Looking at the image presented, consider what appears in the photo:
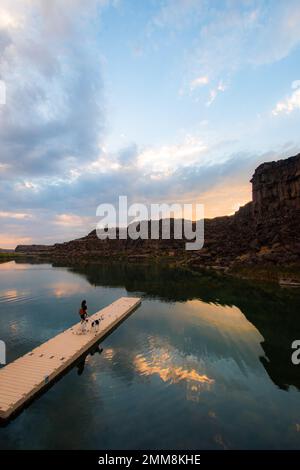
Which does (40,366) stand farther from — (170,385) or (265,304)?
(265,304)

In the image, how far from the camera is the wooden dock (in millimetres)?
13367

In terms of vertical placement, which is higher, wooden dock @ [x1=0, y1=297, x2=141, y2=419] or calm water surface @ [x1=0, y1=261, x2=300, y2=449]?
wooden dock @ [x1=0, y1=297, x2=141, y2=419]

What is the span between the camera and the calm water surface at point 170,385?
1159cm

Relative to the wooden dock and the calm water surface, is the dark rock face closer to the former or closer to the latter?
the calm water surface

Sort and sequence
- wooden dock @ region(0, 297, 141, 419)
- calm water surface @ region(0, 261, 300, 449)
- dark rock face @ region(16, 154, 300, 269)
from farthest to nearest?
dark rock face @ region(16, 154, 300, 269) → wooden dock @ region(0, 297, 141, 419) → calm water surface @ region(0, 261, 300, 449)

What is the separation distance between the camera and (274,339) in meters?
25.8

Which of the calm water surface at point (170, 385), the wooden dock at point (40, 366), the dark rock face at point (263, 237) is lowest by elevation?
the calm water surface at point (170, 385)

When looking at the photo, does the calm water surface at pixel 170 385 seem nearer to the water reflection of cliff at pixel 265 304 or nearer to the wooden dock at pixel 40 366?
the water reflection of cliff at pixel 265 304

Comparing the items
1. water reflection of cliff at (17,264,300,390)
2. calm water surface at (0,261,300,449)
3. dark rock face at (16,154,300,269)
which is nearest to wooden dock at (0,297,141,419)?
calm water surface at (0,261,300,449)

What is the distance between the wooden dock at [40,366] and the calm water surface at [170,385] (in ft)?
2.15

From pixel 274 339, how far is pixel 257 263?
151ft

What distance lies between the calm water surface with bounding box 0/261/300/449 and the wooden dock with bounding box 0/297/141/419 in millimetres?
655

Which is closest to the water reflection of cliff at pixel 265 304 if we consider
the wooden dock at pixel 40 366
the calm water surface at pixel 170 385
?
the calm water surface at pixel 170 385

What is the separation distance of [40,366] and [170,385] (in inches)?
320
